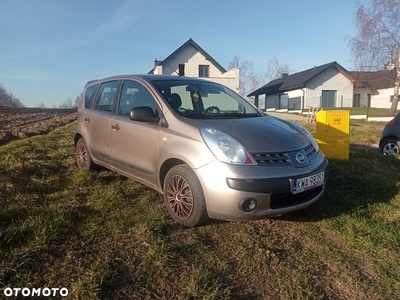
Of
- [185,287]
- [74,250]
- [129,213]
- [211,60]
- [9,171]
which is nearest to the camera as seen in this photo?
[185,287]

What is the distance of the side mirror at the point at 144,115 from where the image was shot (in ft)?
11.7

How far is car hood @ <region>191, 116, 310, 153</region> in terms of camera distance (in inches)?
122

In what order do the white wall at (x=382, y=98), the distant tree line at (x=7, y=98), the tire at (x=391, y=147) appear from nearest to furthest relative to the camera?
the tire at (x=391, y=147) < the white wall at (x=382, y=98) < the distant tree line at (x=7, y=98)

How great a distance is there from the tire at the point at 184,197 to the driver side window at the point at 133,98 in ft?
2.90

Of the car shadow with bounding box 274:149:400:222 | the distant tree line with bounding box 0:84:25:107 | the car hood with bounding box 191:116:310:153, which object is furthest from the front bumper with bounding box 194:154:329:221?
the distant tree line with bounding box 0:84:25:107

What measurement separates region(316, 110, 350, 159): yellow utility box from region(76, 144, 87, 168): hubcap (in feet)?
14.1

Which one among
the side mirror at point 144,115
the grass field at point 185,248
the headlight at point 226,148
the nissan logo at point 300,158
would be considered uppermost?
the side mirror at point 144,115

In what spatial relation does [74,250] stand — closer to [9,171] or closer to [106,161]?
[106,161]

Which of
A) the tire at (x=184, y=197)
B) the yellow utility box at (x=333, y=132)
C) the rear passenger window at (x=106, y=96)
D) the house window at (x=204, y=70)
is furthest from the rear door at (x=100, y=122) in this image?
the house window at (x=204, y=70)

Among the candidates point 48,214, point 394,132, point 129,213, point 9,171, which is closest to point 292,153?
point 129,213

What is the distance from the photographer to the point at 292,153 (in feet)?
10.4

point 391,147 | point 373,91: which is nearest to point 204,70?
point 373,91

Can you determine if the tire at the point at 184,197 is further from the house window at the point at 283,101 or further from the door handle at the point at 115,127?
the house window at the point at 283,101

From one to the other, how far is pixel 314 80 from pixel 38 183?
35736 mm
